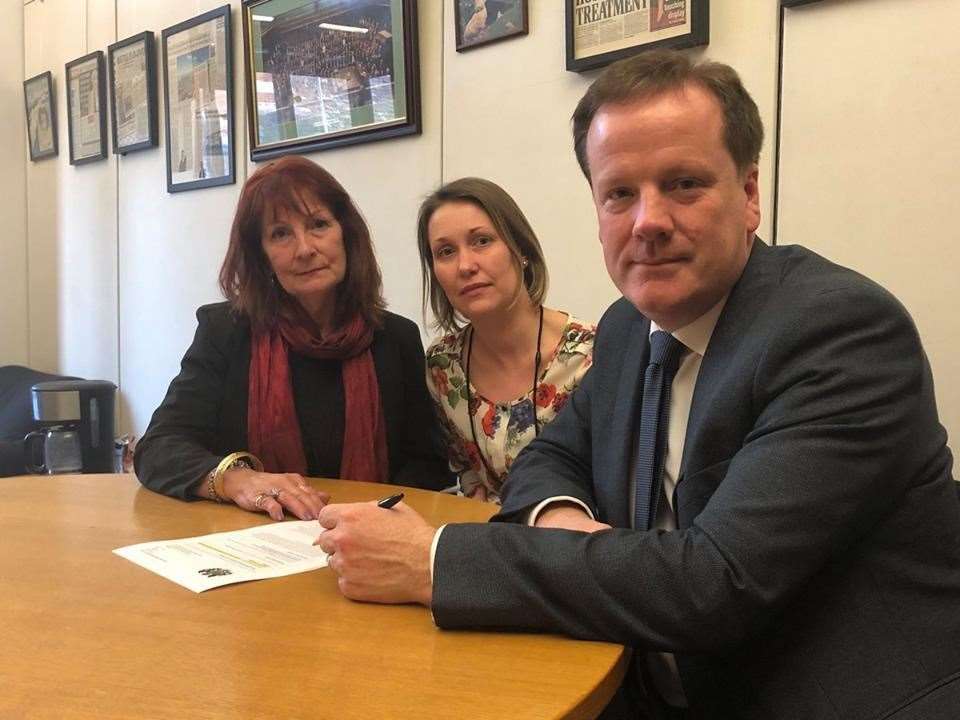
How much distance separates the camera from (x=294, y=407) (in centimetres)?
190

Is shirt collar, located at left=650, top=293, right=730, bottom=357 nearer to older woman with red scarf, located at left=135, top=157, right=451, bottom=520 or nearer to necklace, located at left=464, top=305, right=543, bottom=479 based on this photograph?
necklace, located at left=464, top=305, right=543, bottom=479

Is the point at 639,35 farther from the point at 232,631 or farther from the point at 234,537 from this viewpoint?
the point at 232,631

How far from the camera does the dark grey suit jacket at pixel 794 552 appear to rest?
0.83 meters

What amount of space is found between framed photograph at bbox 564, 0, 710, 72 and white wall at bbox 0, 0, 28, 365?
11.6 feet

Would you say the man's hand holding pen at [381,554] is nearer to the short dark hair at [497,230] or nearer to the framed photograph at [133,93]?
the short dark hair at [497,230]

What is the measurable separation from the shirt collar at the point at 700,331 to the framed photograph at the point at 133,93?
3.18 meters

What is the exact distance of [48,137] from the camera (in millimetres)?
4289

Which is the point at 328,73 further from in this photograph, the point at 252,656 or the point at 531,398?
the point at 252,656

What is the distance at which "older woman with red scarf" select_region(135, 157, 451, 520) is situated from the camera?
1.89m

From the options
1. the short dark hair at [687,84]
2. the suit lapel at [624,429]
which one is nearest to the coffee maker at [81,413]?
the suit lapel at [624,429]

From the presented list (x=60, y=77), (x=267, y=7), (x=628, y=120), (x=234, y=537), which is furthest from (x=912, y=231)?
(x=60, y=77)

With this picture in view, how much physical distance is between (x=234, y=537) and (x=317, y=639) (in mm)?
470

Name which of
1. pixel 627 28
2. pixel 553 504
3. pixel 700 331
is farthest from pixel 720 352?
pixel 627 28

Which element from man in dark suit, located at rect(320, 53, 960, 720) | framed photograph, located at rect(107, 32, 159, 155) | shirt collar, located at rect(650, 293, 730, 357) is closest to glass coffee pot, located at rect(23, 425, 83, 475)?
framed photograph, located at rect(107, 32, 159, 155)
